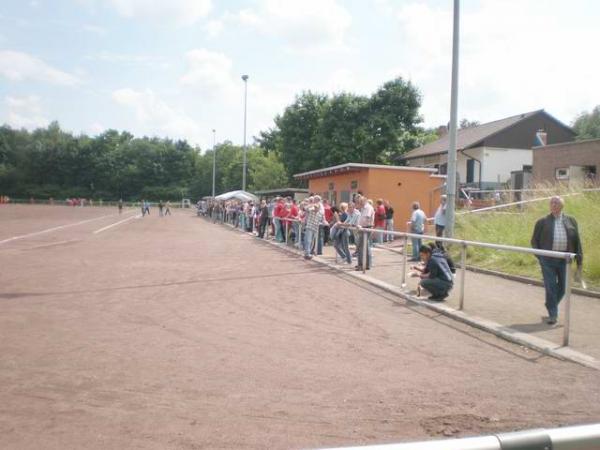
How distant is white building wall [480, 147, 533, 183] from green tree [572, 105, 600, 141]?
20827 millimetres

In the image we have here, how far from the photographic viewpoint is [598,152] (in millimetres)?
28219

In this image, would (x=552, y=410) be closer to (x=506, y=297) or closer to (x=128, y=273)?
(x=506, y=297)

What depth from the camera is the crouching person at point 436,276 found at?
31.4ft

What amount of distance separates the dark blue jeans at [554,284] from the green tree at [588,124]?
57.4 m

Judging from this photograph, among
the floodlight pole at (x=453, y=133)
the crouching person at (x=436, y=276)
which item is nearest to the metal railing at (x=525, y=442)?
the crouching person at (x=436, y=276)

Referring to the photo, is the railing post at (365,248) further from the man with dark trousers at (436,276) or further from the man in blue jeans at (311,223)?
the man with dark trousers at (436,276)

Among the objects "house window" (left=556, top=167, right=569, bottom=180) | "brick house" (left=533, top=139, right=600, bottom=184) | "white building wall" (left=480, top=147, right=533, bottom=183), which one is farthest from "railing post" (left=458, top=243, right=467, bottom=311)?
"white building wall" (left=480, top=147, right=533, bottom=183)

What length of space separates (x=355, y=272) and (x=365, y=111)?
126 feet

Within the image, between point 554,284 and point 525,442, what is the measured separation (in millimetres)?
5821

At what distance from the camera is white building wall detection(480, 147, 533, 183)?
41281mm

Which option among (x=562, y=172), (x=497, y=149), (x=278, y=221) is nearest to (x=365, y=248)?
(x=278, y=221)

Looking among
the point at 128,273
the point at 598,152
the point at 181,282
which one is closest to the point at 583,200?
the point at 181,282

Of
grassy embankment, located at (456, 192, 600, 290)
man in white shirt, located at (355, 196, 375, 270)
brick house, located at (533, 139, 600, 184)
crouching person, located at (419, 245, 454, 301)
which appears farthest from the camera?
brick house, located at (533, 139, 600, 184)

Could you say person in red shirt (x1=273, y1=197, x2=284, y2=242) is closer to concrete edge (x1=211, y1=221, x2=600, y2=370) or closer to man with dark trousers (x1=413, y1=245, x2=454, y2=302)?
concrete edge (x1=211, y1=221, x2=600, y2=370)
